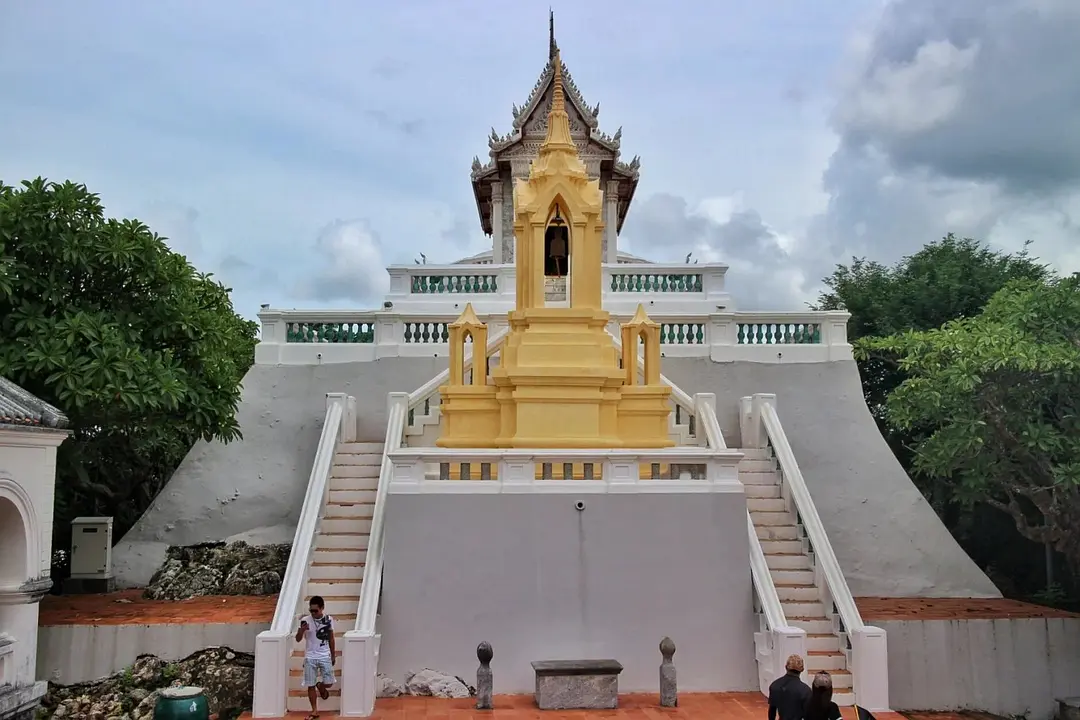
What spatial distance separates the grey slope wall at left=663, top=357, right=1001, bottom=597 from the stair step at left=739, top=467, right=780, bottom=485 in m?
1.73

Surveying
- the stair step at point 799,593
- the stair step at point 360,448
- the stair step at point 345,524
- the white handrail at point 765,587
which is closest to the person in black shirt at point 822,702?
the white handrail at point 765,587

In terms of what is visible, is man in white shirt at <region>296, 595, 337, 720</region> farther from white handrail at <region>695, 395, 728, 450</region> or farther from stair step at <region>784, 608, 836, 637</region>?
white handrail at <region>695, 395, 728, 450</region>

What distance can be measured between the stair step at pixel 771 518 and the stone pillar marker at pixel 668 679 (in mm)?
2759

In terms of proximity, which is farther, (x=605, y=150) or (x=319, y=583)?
(x=605, y=150)

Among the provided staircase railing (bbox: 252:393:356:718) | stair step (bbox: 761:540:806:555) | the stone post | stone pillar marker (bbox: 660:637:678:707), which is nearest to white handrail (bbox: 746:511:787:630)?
stair step (bbox: 761:540:806:555)

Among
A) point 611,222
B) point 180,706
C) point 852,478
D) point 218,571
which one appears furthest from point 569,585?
point 611,222

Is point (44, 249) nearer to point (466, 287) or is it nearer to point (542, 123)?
point (466, 287)

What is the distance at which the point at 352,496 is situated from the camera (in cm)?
1307

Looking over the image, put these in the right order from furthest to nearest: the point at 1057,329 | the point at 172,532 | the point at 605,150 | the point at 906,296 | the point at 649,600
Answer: the point at 605,150 → the point at 906,296 → the point at 172,532 → the point at 1057,329 → the point at 649,600

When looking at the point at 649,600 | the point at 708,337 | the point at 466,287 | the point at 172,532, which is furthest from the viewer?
the point at 466,287

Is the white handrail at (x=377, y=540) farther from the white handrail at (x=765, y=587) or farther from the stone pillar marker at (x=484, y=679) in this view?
the white handrail at (x=765, y=587)

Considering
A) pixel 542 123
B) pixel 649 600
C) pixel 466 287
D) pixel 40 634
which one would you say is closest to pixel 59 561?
pixel 40 634

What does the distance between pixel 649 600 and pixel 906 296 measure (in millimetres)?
11219

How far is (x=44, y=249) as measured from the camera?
38.5ft
